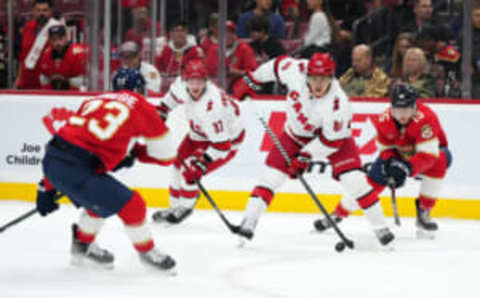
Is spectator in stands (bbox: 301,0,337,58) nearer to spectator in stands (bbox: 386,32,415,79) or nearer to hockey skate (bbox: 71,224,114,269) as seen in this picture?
spectator in stands (bbox: 386,32,415,79)

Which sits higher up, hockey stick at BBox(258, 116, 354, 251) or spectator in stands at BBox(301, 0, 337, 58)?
spectator in stands at BBox(301, 0, 337, 58)

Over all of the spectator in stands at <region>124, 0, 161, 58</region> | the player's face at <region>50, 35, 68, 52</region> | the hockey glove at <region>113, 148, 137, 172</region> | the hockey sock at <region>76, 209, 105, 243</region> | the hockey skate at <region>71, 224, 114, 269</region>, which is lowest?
the hockey skate at <region>71, 224, 114, 269</region>

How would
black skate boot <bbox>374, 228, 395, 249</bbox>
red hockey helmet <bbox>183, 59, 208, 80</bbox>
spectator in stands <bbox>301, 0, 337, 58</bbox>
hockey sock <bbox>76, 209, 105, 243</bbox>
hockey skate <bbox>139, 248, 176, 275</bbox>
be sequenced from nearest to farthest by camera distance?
hockey skate <bbox>139, 248, 176, 275</bbox>
hockey sock <bbox>76, 209, 105, 243</bbox>
black skate boot <bbox>374, 228, 395, 249</bbox>
red hockey helmet <bbox>183, 59, 208, 80</bbox>
spectator in stands <bbox>301, 0, 337, 58</bbox>

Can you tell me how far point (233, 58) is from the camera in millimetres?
6875

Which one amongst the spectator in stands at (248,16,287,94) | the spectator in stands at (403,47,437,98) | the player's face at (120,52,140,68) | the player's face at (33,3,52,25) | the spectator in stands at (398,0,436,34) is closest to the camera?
the spectator in stands at (398,0,436,34)

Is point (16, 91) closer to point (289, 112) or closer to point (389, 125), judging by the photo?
point (289, 112)

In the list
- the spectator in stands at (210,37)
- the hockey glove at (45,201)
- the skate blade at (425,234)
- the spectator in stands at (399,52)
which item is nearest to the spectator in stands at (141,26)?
the spectator in stands at (210,37)

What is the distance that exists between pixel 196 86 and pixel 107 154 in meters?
1.72

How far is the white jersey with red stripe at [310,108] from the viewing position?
5.14m

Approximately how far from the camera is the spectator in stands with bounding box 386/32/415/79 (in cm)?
653

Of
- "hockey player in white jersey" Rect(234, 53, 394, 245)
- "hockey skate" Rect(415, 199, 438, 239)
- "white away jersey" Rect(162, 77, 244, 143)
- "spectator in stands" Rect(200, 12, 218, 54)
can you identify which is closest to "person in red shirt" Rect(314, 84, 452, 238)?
"hockey skate" Rect(415, 199, 438, 239)

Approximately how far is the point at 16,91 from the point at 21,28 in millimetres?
536

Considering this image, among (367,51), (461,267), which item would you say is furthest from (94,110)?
(367,51)

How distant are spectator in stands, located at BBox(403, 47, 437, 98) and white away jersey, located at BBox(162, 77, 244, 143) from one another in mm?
1377
